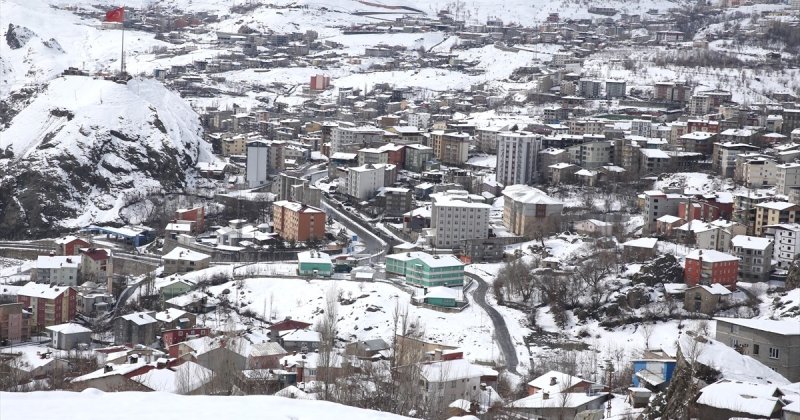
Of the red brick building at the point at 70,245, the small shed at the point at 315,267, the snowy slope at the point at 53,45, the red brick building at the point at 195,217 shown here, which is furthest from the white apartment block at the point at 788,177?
the snowy slope at the point at 53,45

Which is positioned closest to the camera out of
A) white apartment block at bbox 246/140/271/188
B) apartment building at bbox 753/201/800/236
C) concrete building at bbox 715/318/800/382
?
concrete building at bbox 715/318/800/382

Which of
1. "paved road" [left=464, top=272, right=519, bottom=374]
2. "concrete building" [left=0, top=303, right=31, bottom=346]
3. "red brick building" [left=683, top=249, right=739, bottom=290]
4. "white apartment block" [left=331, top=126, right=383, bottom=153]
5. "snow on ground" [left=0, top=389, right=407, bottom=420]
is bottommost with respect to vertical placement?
"concrete building" [left=0, top=303, right=31, bottom=346]

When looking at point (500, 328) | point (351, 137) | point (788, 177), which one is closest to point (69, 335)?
point (500, 328)

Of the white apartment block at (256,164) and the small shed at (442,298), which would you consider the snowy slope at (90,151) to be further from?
the small shed at (442,298)

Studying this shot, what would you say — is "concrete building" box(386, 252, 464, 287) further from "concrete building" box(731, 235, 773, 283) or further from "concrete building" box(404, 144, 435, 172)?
"concrete building" box(404, 144, 435, 172)

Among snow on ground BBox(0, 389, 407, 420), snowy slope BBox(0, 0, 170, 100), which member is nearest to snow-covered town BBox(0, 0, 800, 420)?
snow on ground BBox(0, 389, 407, 420)

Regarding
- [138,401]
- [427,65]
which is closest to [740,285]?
[138,401]

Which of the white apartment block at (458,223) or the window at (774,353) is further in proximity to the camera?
the white apartment block at (458,223)
